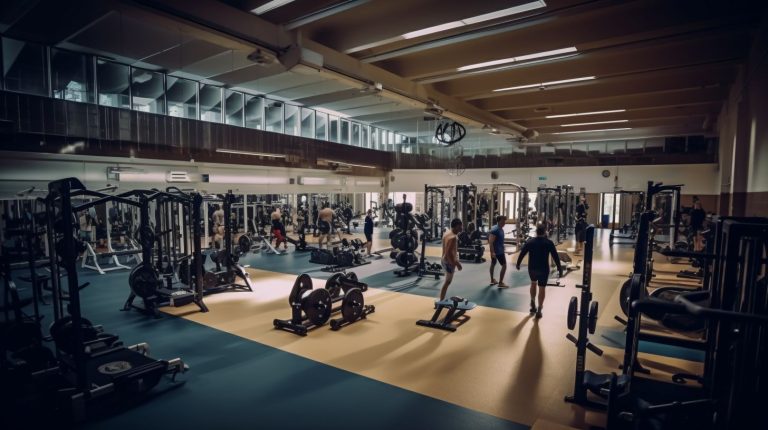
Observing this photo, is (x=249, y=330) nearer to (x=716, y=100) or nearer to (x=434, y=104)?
(x=434, y=104)

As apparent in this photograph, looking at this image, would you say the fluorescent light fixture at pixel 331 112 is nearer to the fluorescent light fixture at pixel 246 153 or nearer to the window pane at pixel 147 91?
the fluorescent light fixture at pixel 246 153

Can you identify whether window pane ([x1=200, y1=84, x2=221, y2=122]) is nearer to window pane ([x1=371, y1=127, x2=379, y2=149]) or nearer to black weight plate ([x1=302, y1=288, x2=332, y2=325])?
window pane ([x1=371, y1=127, x2=379, y2=149])

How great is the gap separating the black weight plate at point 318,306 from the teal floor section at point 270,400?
0.73 m

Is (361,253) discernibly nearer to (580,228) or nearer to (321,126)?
Result: (580,228)

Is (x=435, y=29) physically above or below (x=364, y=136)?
below

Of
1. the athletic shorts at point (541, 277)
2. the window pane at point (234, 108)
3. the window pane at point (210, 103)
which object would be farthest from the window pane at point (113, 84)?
the athletic shorts at point (541, 277)

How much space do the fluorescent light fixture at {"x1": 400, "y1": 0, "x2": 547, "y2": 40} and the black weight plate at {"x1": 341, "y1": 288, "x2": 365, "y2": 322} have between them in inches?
134

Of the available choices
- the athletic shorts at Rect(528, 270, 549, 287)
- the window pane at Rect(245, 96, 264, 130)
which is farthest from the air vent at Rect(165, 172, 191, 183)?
the athletic shorts at Rect(528, 270, 549, 287)

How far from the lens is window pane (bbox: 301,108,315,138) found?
15230 millimetres

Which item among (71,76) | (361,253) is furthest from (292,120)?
(71,76)

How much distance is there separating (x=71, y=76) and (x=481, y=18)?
942 centimetres

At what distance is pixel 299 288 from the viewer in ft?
17.6

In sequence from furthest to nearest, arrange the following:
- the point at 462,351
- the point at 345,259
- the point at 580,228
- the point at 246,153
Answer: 1. the point at 246,153
2. the point at 580,228
3. the point at 345,259
4. the point at 462,351

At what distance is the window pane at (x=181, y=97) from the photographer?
35.7 ft
